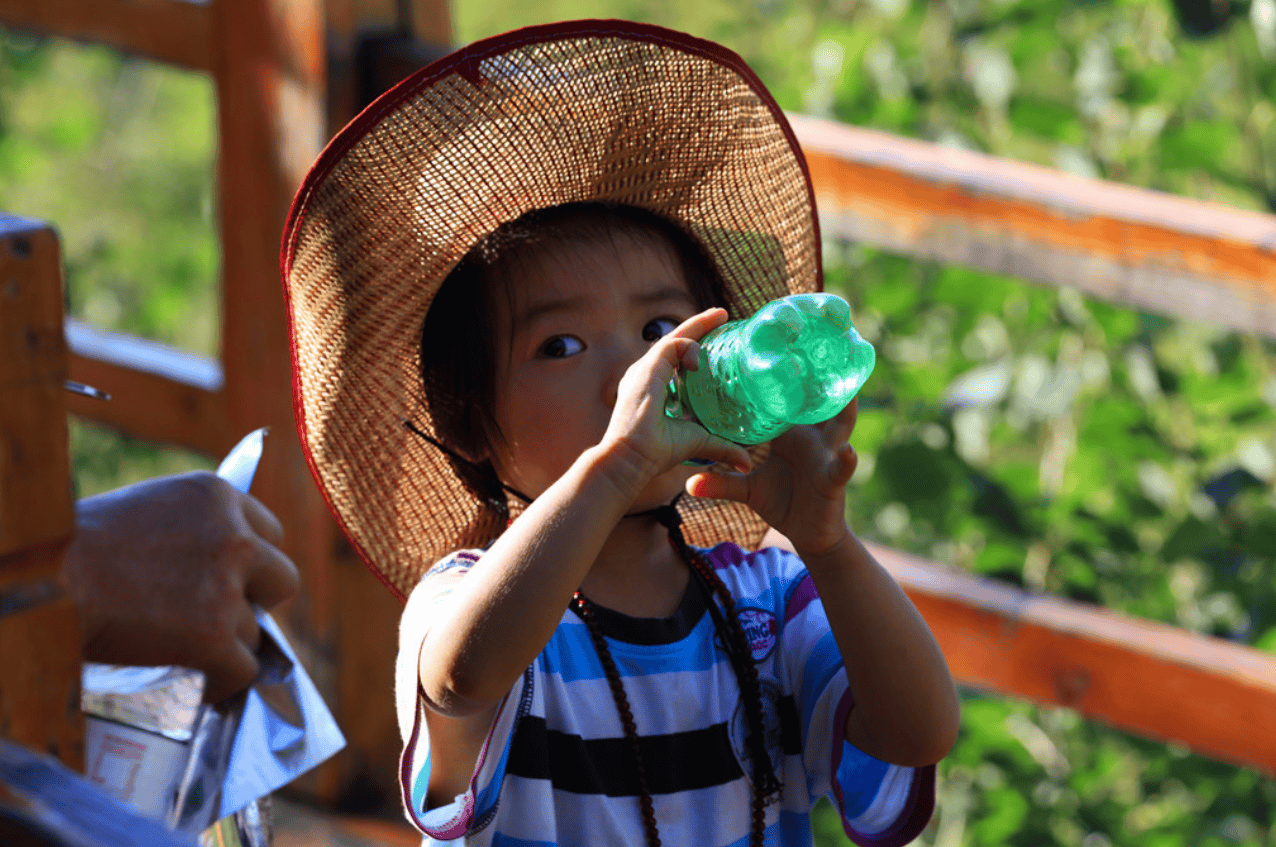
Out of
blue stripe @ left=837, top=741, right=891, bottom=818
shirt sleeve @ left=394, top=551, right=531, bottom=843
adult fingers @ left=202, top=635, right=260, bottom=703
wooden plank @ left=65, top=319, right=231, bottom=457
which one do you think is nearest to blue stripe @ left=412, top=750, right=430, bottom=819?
shirt sleeve @ left=394, top=551, right=531, bottom=843

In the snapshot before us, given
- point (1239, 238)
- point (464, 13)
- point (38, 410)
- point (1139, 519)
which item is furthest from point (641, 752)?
point (464, 13)

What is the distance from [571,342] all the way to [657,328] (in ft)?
0.24

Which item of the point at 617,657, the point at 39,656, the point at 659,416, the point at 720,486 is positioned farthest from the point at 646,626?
the point at 39,656

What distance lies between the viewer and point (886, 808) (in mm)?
1134

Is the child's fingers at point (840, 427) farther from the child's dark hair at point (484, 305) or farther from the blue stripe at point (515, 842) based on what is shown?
the blue stripe at point (515, 842)

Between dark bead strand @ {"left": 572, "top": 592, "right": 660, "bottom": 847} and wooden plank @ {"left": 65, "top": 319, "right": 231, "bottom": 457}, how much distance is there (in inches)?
54.6

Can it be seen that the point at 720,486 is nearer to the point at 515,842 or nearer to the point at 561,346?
the point at 561,346

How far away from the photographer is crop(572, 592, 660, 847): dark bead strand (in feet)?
3.52

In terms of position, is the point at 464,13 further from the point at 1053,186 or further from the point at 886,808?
the point at 886,808

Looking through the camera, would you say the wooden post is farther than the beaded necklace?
No

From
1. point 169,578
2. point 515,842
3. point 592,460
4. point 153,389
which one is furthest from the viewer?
point 153,389

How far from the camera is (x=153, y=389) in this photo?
2.47 meters

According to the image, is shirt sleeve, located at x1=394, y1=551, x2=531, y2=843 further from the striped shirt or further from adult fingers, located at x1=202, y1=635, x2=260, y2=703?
adult fingers, located at x1=202, y1=635, x2=260, y2=703

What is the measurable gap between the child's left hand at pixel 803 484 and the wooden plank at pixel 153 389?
146cm
